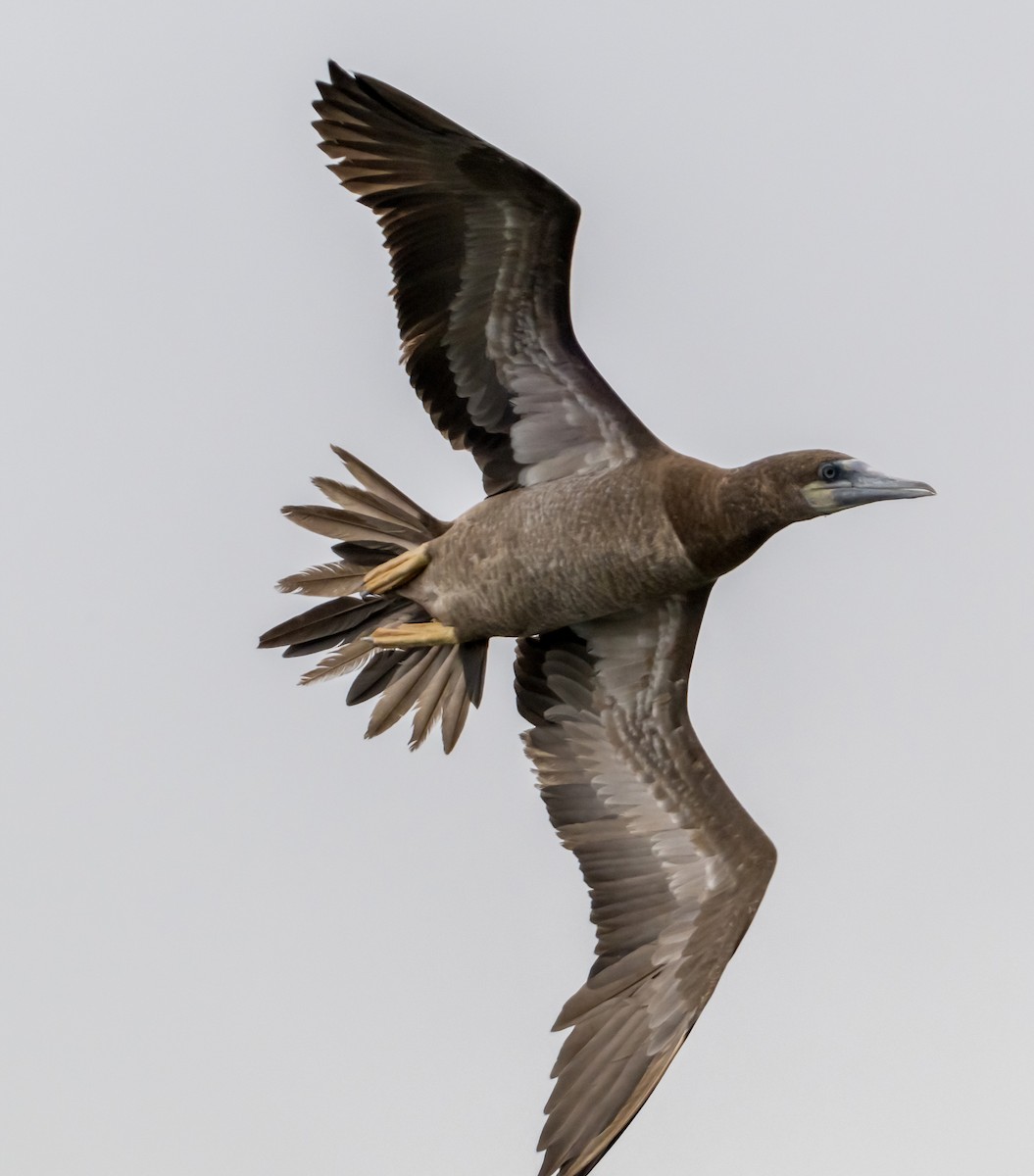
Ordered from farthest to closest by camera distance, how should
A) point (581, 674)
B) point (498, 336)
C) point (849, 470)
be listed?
1. point (581, 674)
2. point (498, 336)
3. point (849, 470)

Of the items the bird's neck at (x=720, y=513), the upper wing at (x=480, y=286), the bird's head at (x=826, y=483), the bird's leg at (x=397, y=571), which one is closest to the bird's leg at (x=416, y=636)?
the bird's leg at (x=397, y=571)

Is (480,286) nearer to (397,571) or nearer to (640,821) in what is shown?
(397,571)

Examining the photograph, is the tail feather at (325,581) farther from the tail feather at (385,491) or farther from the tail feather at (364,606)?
the tail feather at (385,491)

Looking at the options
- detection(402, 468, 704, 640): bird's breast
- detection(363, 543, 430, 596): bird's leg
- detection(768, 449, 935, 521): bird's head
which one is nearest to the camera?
detection(768, 449, 935, 521): bird's head

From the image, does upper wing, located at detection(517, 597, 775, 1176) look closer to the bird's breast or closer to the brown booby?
the brown booby

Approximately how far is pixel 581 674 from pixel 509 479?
1052mm

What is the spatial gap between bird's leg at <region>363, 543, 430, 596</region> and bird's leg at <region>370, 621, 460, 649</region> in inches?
7.5

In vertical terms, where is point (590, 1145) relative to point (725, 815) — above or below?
below

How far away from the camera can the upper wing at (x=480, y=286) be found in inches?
329

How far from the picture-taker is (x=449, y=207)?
8523 millimetres

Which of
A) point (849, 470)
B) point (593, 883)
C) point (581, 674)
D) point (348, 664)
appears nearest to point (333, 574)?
point (348, 664)

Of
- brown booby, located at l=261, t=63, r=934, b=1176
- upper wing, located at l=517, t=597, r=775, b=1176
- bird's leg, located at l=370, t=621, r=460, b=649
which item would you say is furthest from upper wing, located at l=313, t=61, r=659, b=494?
upper wing, located at l=517, t=597, r=775, b=1176

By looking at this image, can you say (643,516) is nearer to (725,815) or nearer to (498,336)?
(498,336)

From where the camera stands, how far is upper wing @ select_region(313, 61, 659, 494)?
8352mm
